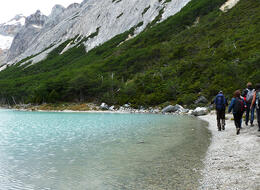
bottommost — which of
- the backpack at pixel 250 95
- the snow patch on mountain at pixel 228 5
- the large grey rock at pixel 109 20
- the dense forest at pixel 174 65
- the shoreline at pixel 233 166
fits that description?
the shoreline at pixel 233 166

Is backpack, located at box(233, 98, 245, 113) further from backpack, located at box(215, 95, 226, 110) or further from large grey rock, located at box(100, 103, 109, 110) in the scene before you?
large grey rock, located at box(100, 103, 109, 110)

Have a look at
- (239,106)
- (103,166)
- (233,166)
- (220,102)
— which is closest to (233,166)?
(233,166)

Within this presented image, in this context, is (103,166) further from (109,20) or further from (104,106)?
(109,20)

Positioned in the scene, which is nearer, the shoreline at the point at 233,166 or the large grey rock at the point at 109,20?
the shoreline at the point at 233,166

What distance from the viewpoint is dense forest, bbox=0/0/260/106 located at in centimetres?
4701

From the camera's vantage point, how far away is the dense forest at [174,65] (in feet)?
154

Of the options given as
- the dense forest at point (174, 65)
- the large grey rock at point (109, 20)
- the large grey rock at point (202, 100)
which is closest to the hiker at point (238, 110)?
the dense forest at point (174, 65)

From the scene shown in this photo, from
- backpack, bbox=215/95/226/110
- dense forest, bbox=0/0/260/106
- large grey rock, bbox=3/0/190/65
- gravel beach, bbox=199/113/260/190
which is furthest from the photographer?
large grey rock, bbox=3/0/190/65

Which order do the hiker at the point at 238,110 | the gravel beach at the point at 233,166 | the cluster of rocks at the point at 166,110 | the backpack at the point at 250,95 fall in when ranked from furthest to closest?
the cluster of rocks at the point at 166,110
the backpack at the point at 250,95
the hiker at the point at 238,110
the gravel beach at the point at 233,166

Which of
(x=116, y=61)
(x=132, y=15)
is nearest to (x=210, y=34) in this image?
(x=116, y=61)

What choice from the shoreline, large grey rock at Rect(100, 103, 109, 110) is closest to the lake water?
the shoreline

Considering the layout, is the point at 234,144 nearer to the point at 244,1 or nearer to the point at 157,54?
the point at 157,54

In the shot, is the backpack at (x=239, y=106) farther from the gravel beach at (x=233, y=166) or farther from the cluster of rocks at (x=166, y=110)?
the cluster of rocks at (x=166, y=110)

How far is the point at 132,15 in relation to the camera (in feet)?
394
